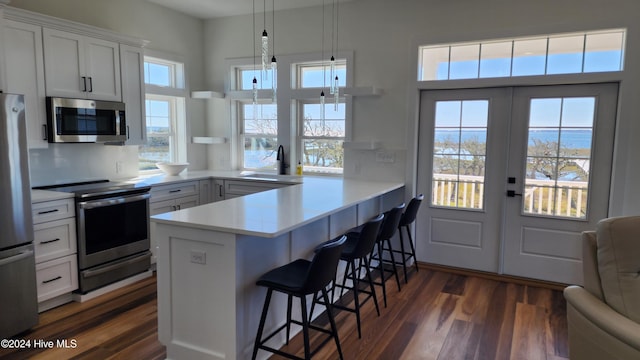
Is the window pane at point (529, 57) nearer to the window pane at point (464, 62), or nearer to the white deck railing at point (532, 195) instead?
the window pane at point (464, 62)

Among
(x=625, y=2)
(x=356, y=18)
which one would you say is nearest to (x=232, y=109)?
(x=356, y=18)

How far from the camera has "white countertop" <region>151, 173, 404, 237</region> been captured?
91.4 inches

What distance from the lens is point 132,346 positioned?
9.16 ft

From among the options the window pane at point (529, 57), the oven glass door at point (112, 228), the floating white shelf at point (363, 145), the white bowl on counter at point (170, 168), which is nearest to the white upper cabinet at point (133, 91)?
the white bowl on counter at point (170, 168)

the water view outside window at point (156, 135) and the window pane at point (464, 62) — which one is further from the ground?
the window pane at point (464, 62)

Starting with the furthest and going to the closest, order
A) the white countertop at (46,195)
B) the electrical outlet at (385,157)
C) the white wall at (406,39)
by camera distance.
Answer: the electrical outlet at (385,157)
the white wall at (406,39)
the white countertop at (46,195)

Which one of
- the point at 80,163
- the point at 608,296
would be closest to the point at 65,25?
the point at 80,163

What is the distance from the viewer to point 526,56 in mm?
3977

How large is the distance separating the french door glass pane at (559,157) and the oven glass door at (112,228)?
372cm

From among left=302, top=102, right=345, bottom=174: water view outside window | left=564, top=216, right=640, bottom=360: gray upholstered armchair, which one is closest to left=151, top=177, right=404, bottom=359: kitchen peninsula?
left=564, top=216, right=640, bottom=360: gray upholstered armchair

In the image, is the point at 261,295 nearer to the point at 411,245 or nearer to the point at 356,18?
the point at 411,245

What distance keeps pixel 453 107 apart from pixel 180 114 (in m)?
3.31

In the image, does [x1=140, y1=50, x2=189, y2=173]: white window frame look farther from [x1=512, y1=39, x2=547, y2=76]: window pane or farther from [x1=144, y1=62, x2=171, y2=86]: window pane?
[x1=512, y1=39, x2=547, y2=76]: window pane

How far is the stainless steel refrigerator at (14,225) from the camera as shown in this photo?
9.00ft
